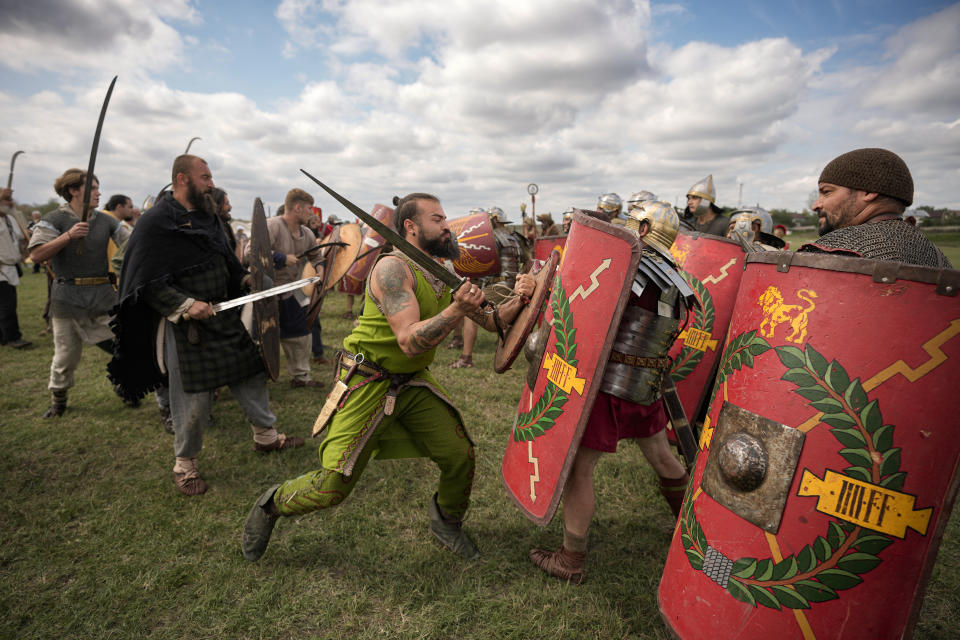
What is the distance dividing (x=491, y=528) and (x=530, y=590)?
553 millimetres

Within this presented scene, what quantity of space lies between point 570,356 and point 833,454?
3.01ft

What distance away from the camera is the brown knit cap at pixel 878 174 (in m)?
1.65

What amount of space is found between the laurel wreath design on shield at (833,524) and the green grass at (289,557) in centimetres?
98

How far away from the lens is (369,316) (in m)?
2.38

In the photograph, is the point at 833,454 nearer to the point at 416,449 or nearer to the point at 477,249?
the point at 416,449

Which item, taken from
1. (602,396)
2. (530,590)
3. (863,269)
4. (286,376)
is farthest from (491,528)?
(286,376)

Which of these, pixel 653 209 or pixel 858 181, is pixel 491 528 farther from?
pixel 858 181

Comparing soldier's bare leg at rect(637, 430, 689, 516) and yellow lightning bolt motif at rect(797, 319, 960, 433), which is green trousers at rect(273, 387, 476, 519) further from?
yellow lightning bolt motif at rect(797, 319, 960, 433)

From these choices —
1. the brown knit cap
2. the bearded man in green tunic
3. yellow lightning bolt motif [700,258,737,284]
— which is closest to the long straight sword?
the bearded man in green tunic

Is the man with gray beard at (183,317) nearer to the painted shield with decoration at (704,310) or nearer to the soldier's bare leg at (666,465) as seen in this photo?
the soldier's bare leg at (666,465)

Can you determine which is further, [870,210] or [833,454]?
[870,210]

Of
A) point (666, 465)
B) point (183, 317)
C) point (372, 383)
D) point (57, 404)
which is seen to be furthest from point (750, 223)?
point (57, 404)

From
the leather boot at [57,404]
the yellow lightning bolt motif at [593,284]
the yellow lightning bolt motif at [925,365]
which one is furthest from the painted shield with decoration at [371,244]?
the yellow lightning bolt motif at [925,365]

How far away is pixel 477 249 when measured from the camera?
19.6 ft
